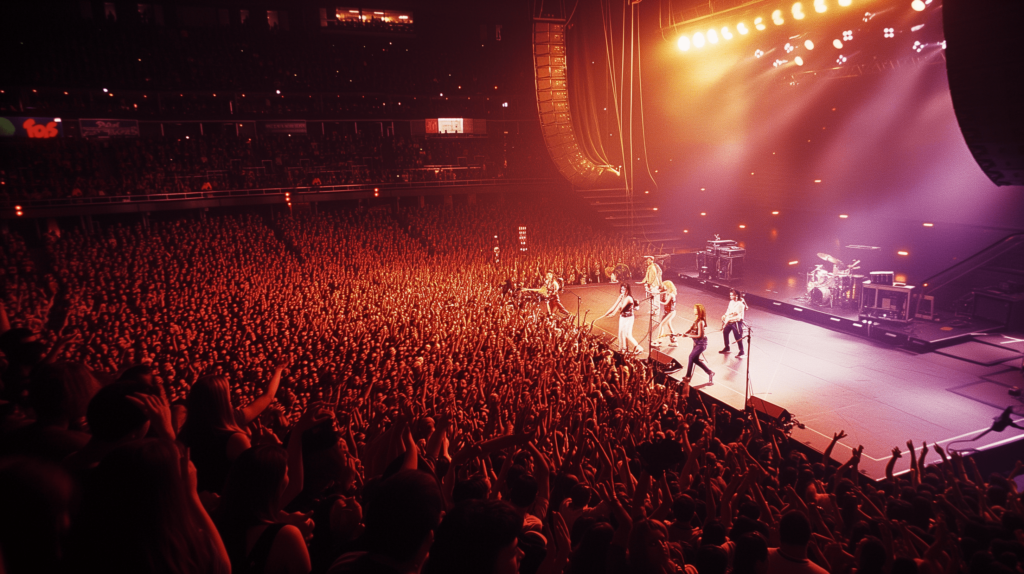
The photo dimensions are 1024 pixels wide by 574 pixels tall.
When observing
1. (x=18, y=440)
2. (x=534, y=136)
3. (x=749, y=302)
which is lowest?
(x=749, y=302)

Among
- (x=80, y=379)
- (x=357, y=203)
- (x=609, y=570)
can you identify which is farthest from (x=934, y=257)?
(x=357, y=203)

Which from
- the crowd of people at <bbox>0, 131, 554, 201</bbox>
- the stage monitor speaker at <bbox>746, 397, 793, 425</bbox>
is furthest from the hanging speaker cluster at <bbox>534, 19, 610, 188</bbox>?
the crowd of people at <bbox>0, 131, 554, 201</bbox>

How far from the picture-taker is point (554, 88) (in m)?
10.7

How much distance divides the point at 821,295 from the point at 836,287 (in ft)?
1.18

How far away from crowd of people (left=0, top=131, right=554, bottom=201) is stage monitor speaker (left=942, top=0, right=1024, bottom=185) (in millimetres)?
19346

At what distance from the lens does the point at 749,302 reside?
13797mm

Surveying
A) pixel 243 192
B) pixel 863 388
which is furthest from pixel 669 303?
pixel 243 192

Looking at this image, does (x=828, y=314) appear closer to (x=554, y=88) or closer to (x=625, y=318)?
(x=625, y=318)

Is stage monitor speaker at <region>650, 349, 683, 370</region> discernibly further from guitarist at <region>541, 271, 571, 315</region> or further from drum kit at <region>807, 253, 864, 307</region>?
drum kit at <region>807, 253, 864, 307</region>

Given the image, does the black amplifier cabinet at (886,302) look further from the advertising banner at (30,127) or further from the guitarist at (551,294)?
the advertising banner at (30,127)

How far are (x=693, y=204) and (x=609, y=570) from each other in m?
22.6

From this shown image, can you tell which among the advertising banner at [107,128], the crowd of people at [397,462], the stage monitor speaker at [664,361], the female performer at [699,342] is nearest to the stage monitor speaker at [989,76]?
the crowd of people at [397,462]

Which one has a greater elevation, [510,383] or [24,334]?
[24,334]

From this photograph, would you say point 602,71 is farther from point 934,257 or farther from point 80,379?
point 80,379
